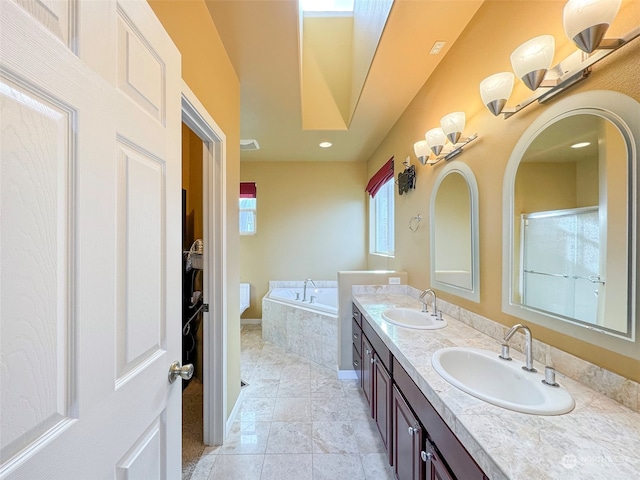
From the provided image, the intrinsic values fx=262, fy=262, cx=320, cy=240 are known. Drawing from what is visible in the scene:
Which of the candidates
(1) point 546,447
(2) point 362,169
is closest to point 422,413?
(1) point 546,447

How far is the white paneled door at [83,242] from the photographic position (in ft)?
1.34

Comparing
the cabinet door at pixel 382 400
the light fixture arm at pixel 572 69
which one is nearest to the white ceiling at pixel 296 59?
the light fixture arm at pixel 572 69

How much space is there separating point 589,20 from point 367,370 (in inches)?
81.6

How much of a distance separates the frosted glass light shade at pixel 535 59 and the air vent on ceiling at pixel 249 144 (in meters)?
2.77

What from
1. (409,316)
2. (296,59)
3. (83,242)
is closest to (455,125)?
(296,59)

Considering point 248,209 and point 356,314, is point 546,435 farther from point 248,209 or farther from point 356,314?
point 248,209

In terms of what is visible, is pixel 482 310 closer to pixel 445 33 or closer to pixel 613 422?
pixel 613 422

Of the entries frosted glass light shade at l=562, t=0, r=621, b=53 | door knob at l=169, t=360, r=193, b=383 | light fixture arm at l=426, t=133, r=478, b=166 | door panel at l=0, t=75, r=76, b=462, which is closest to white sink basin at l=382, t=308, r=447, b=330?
light fixture arm at l=426, t=133, r=478, b=166

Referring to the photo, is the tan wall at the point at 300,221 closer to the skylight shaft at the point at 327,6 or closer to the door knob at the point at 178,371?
the skylight shaft at the point at 327,6

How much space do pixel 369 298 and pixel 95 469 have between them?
79.2 inches

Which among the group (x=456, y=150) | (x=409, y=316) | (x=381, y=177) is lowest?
(x=409, y=316)

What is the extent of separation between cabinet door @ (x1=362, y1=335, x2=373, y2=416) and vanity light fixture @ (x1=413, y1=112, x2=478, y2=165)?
1.44 m

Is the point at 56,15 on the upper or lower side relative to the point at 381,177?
lower

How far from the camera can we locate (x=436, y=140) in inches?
71.6
